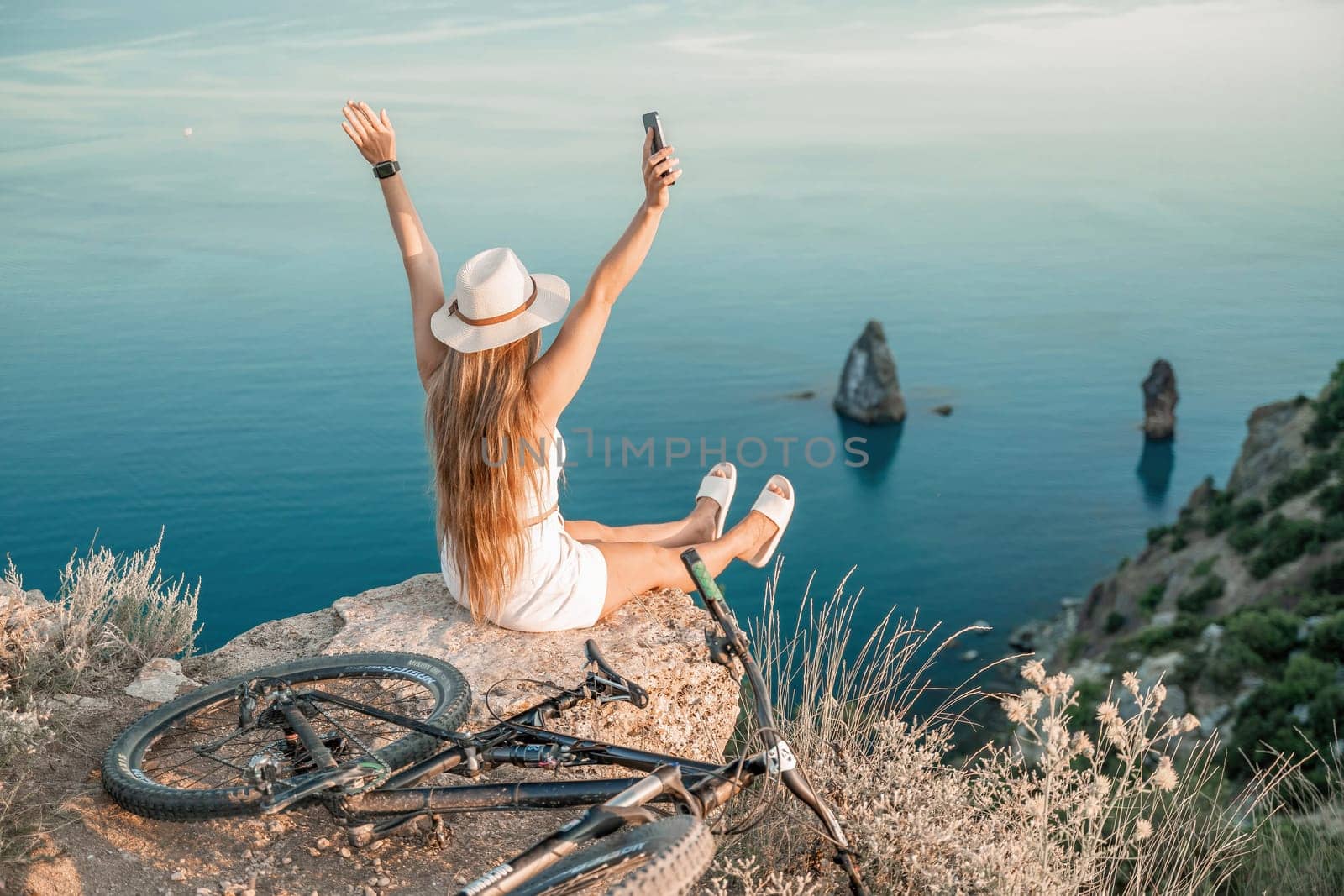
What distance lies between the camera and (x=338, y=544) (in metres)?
60.8

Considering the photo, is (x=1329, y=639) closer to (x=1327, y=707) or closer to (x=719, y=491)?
(x=1327, y=707)

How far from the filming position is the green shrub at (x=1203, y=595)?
42.4 metres

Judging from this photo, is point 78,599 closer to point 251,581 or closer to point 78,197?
point 251,581

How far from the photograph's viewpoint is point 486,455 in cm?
402

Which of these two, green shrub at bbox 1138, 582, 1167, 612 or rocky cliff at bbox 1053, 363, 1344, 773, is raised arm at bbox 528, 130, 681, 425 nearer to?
rocky cliff at bbox 1053, 363, 1344, 773

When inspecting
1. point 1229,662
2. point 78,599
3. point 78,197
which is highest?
point 78,197

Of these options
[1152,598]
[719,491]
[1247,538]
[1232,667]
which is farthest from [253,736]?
[1152,598]

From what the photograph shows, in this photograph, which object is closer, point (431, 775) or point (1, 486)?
point (431, 775)

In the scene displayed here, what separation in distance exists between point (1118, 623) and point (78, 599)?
2023 inches

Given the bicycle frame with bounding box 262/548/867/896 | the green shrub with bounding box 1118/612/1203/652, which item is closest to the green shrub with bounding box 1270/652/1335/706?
the green shrub with bounding box 1118/612/1203/652

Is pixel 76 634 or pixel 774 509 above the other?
pixel 774 509

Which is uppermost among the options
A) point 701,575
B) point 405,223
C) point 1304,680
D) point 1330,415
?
point 405,223

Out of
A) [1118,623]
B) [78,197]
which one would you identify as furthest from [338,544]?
[78,197]

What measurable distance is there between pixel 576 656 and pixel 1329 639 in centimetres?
3058
